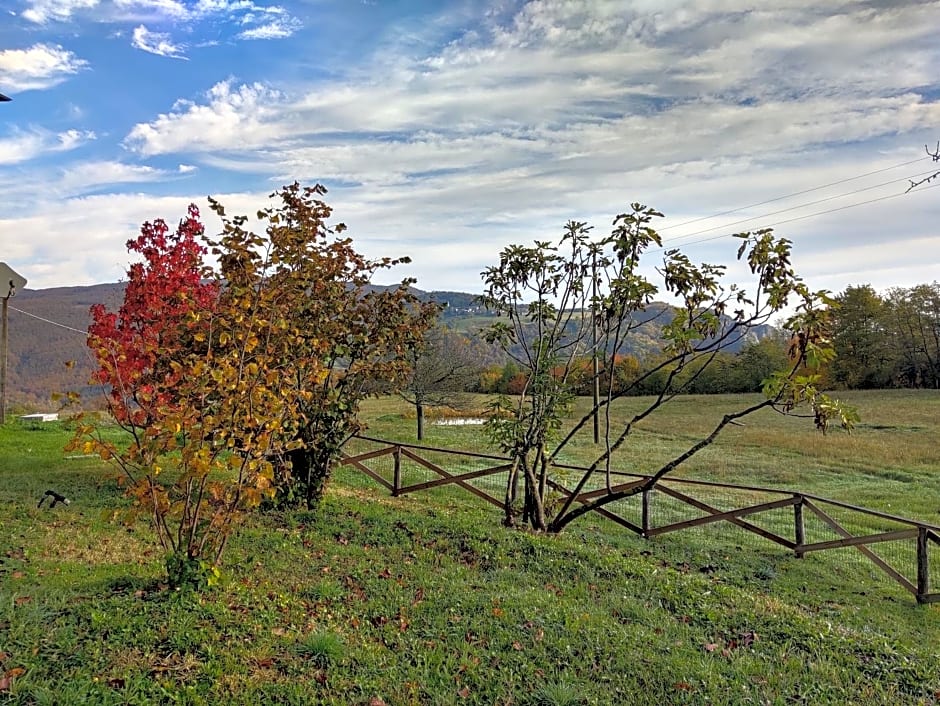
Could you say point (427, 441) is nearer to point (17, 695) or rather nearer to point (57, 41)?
point (57, 41)

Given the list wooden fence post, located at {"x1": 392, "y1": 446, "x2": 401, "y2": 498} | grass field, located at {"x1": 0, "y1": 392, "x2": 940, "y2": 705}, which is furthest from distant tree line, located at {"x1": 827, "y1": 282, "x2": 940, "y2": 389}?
grass field, located at {"x1": 0, "y1": 392, "x2": 940, "y2": 705}

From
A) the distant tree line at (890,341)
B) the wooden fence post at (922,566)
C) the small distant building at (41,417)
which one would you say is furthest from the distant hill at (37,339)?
the distant tree line at (890,341)

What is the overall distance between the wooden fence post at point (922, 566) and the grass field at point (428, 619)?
17 centimetres

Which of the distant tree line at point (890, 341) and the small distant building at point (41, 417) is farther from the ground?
the distant tree line at point (890, 341)

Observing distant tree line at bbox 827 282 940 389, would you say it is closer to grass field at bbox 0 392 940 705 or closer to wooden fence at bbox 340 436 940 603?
wooden fence at bbox 340 436 940 603

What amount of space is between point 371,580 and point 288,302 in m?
3.13

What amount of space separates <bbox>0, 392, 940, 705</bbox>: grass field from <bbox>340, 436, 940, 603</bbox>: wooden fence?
44cm

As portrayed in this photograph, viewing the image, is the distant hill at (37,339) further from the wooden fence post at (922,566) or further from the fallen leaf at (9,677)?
the wooden fence post at (922,566)

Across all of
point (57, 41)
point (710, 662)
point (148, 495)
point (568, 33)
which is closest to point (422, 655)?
point (710, 662)

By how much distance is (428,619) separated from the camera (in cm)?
470

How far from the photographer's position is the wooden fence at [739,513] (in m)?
7.64

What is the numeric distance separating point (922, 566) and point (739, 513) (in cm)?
213

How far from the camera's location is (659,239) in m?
7.38

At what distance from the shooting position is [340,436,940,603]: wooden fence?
7645 millimetres
